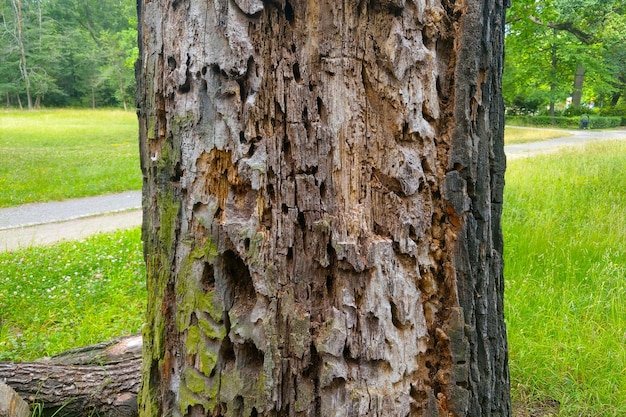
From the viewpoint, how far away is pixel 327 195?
146 centimetres

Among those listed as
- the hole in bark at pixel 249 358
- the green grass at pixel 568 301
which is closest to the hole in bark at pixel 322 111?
the hole in bark at pixel 249 358

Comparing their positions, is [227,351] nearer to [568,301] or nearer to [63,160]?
[568,301]

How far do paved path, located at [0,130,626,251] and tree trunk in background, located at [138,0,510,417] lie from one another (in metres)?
6.81

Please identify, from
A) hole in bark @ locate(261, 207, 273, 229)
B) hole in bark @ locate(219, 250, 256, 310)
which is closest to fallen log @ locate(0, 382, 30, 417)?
hole in bark @ locate(219, 250, 256, 310)

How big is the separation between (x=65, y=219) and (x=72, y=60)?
44998 mm

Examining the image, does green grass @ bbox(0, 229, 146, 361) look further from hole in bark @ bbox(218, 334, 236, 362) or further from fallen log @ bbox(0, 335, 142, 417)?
hole in bark @ bbox(218, 334, 236, 362)

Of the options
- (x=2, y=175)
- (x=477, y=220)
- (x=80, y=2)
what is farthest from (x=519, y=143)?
(x=80, y=2)

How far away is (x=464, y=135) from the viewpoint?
150 centimetres

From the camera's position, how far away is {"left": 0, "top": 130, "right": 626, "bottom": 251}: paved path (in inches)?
308

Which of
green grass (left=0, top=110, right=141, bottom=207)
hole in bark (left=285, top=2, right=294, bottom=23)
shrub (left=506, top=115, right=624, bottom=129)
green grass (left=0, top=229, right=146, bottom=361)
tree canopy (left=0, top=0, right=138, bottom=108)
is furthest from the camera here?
tree canopy (left=0, top=0, right=138, bottom=108)

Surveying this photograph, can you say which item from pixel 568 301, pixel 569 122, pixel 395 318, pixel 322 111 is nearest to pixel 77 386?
pixel 395 318

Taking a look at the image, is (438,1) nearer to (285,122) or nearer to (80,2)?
(285,122)

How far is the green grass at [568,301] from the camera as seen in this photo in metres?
2.93

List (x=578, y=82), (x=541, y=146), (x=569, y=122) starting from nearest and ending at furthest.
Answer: (x=541, y=146) < (x=569, y=122) < (x=578, y=82)
